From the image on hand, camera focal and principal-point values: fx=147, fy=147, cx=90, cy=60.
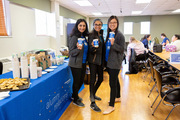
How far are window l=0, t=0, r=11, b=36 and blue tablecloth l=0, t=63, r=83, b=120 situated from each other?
205 cm

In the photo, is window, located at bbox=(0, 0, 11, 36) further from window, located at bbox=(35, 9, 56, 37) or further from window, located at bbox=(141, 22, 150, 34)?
window, located at bbox=(141, 22, 150, 34)

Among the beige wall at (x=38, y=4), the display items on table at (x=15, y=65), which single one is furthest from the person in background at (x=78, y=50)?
the beige wall at (x=38, y=4)

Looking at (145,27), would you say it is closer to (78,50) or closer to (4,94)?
(78,50)

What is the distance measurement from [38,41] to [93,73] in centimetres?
364

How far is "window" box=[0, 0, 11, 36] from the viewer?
364 centimetres

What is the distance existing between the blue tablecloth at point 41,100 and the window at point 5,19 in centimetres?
205

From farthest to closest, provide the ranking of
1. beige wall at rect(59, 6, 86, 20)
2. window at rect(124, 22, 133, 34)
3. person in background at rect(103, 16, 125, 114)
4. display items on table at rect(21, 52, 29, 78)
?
window at rect(124, 22, 133, 34), beige wall at rect(59, 6, 86, 20), person in background at rect(103, 16, 125, 114), display items on table at rect(21, 52, 29, 78)

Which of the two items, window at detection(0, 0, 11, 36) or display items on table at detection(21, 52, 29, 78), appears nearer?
display items on table at detection(21, 52, 29, 78)

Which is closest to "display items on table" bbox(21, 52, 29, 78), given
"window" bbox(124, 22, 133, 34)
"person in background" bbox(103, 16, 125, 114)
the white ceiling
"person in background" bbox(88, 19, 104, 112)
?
"person in background" bbox(88, 19, 104, 112)

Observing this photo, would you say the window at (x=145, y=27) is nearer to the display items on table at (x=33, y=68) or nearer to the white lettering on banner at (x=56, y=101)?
the white lettering on banner at (x=56, y=101)

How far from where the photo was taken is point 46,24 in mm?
6191

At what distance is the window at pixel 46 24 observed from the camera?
566cm

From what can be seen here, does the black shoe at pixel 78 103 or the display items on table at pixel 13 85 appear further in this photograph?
the black shoe at pixel 78 103

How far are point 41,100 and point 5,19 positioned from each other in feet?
9.64
